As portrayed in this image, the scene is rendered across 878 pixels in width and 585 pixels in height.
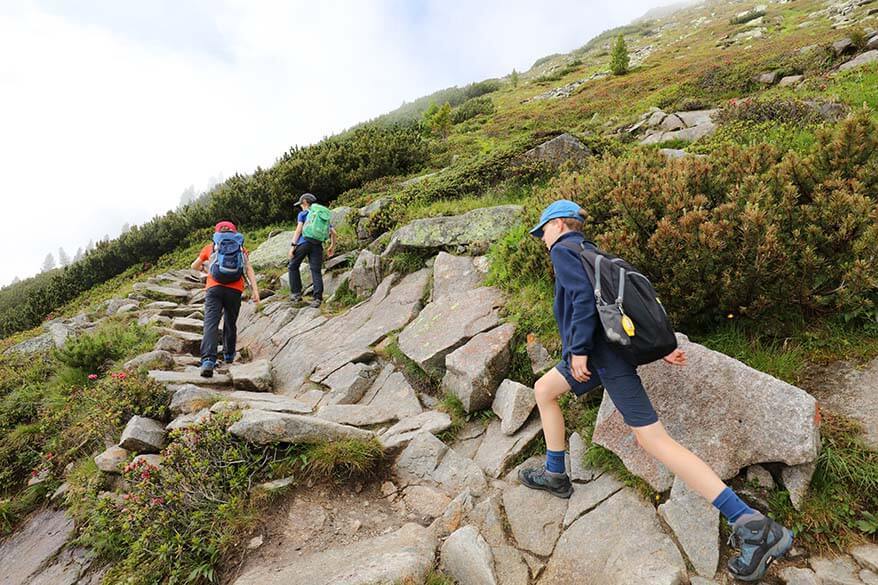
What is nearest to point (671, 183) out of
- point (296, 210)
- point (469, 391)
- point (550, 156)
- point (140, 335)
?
point (469, 391)

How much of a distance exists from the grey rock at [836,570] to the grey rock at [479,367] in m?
3.16

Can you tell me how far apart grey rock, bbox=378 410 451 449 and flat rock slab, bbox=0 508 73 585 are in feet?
13.0

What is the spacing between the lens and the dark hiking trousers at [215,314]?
811 centimetres

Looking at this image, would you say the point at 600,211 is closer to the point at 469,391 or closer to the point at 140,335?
the point at 469,391

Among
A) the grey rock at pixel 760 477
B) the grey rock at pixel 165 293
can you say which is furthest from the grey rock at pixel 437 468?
the grey rock at pixel 165 293

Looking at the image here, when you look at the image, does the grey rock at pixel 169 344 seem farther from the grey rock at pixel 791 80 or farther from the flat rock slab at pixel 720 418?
the grey rock at pixel 791 80

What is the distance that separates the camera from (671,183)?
16.0 ft

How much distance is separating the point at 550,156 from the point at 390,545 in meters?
9.98

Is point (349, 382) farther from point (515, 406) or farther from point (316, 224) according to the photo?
point (316, 224)

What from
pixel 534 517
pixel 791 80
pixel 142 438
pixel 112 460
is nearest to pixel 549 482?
pixel 534 517

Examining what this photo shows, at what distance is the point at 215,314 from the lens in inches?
328

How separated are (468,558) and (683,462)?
1.79 meters

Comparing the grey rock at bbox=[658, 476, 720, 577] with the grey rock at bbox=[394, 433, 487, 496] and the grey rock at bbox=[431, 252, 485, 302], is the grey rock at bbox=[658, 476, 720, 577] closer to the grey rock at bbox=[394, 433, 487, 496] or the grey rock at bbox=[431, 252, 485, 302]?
the grey rock at bbox=[394, 433, 487, 496]

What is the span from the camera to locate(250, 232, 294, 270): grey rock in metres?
14.3
